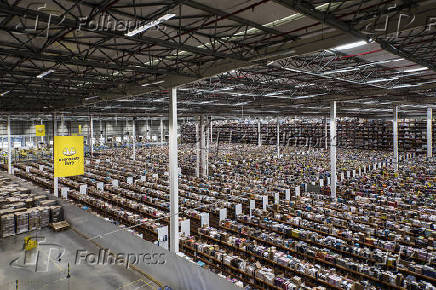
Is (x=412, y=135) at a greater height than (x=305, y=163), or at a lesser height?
greater

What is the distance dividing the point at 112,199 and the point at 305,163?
1713 centimetres

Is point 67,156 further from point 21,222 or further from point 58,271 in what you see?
point 58,271

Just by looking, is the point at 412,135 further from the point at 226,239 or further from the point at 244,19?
the point at 244,19

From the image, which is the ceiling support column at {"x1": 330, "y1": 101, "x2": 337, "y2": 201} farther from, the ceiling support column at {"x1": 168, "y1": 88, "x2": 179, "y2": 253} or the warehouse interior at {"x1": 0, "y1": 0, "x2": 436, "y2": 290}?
the ceiling support column at {"x1": 168, "y1": 88, "x2": 179, "y2": 253}

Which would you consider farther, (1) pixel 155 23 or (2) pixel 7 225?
(2) pixel 7 225

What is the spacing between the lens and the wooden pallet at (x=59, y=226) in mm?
9584

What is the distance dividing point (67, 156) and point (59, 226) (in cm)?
317

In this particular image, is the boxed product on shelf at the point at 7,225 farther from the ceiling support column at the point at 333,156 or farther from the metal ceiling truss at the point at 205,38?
the ceiling support column at the point at 333,156

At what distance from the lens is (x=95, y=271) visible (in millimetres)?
7156

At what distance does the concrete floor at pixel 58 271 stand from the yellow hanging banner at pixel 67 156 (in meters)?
3.44

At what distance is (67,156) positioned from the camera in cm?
1185

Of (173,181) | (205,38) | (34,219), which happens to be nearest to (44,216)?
(34,219)

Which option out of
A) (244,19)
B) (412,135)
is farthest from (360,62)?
(412,135)

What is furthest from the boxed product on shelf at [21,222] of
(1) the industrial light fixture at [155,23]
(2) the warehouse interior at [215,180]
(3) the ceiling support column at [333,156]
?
(3) the ceiling support column at [333,156]
